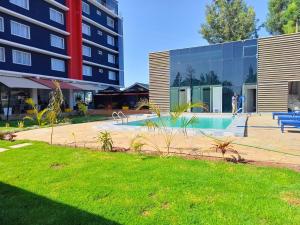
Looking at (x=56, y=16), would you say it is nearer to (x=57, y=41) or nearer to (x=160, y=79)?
(x=57, y=41)

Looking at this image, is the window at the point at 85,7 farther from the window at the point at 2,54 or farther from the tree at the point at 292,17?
the tree at the point at 292,17

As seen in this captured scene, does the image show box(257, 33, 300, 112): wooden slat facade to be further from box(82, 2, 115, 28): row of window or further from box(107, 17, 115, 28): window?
box(107, 17, 115, 28): window

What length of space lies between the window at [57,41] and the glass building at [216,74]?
62.4 ft

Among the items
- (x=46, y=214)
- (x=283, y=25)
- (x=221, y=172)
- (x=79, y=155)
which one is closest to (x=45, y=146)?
(x=79, y=155)

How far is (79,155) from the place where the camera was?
926 cm

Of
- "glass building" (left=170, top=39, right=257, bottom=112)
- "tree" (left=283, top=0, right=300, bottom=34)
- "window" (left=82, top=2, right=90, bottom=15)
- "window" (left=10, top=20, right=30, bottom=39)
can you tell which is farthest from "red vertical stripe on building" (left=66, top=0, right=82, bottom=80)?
"tree" (left=283, top=0, right=300, bottom=34)

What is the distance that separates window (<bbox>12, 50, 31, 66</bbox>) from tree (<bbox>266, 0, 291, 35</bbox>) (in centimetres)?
4145

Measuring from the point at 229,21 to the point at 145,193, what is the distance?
4954 centimetres

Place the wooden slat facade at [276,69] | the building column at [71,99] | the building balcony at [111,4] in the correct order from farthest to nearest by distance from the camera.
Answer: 1. the building balcony at [111,4]
2. the building column at [71,99]
3. the wooden slat facade at [276,69]

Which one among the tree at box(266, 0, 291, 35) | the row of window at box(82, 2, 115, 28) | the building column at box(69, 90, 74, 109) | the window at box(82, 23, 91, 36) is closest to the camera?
the building column at box(69, 90, 74, 109)

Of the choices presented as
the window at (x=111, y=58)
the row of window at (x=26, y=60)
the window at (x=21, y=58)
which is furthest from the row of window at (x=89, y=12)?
the window at (x=21, y=58)

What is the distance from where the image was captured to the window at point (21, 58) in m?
33.7

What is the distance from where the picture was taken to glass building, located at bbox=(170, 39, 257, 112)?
2883 cm

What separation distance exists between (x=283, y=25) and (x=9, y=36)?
143 feet
